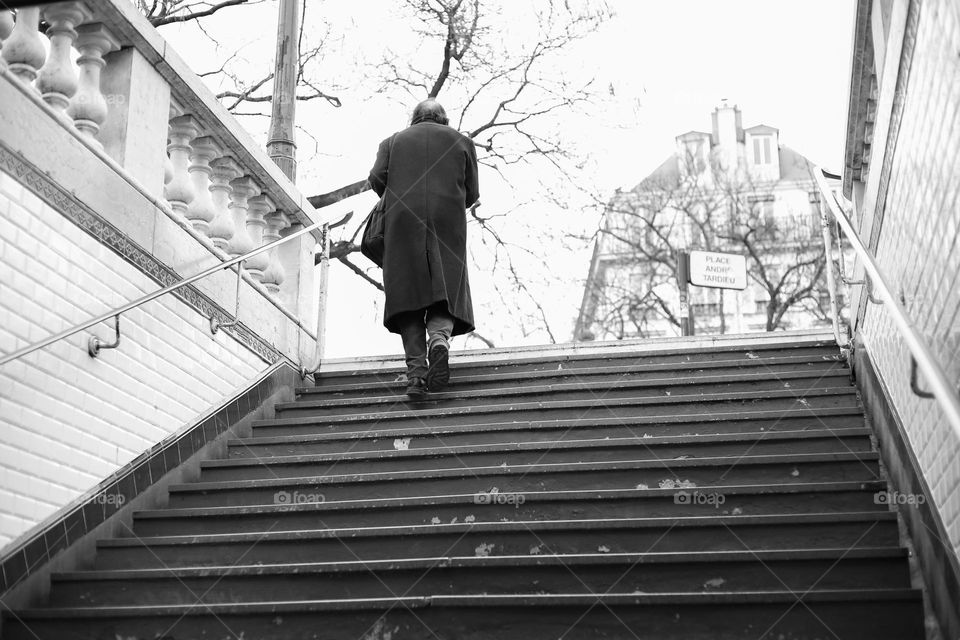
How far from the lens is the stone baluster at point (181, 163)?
660 centimetres

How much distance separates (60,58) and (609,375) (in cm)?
360

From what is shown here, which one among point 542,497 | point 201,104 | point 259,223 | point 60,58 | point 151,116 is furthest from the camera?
point 259,223

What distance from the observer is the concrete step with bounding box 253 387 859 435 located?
20.0 ft

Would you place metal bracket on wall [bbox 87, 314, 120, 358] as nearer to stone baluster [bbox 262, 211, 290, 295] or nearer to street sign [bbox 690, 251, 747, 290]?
stone baluster [bbox 262, 211, 290, 295]

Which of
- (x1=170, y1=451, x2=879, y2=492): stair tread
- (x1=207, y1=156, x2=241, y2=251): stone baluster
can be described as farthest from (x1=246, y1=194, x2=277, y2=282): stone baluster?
(x1=170, y1=451, x2=879, y2=492): stair tread

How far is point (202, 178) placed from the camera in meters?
6.97

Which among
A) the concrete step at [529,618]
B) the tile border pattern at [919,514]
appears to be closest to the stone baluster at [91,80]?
the concrete step at [529,618]

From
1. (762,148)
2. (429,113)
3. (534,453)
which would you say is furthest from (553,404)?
(762,148)

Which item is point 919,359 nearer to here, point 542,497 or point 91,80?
point 542,497

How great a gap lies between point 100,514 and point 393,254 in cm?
253

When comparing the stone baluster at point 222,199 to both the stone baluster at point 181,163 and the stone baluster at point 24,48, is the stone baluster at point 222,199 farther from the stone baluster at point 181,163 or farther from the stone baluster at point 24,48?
the stone baluster at point 24,48

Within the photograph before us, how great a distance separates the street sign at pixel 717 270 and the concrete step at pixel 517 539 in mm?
7747

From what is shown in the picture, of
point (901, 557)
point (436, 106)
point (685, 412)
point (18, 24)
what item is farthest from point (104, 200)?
point (901, 557)

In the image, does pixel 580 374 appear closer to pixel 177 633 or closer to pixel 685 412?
pixel 685 412
